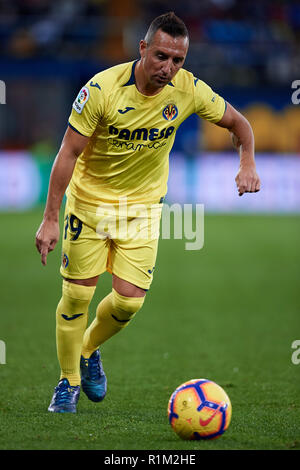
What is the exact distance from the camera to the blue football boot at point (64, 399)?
4.66 metres

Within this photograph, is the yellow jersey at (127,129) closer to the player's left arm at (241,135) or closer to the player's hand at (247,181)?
the player's left arm at (241,135)

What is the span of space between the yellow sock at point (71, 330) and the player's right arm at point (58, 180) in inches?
15.0

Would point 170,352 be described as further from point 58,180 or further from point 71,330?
point 58,180

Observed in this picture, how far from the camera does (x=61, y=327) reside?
15.8ft

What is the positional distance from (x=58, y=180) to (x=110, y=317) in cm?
98

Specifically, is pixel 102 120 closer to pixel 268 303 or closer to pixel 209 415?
pixel 209 415

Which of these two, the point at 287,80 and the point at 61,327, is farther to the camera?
the point at 287,80

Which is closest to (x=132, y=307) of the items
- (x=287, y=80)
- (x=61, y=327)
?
(x=61, y=327)

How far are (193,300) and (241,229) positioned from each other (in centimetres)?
707

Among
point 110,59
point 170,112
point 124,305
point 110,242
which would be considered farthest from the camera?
point 110,59

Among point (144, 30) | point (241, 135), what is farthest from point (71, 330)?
point (144, 30)

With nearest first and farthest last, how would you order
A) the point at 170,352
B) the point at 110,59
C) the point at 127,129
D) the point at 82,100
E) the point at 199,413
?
the point at 199,413
the point at 82,100
the point at 127,129
the point at 170,352
the point at 110,59

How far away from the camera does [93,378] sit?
4977 mm

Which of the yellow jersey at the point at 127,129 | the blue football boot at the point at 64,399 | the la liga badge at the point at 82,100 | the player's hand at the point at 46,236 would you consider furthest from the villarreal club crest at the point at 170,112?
the blue football boot at the point at 64,399
